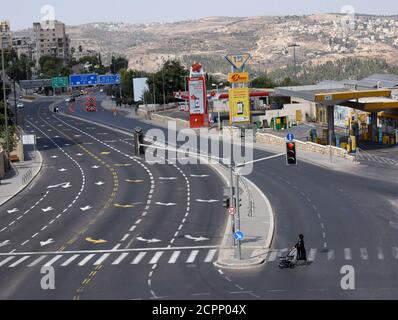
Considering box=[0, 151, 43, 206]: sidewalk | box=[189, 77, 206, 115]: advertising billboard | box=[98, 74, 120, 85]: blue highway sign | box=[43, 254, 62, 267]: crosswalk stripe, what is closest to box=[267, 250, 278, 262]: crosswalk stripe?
box=[43, 254, 62, 267]: crosswalk stripe

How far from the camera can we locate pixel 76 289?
37906 millimetres

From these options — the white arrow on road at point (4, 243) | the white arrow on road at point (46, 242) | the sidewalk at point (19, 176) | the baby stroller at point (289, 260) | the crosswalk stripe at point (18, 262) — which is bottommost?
the sidewalk at point (19, 176)

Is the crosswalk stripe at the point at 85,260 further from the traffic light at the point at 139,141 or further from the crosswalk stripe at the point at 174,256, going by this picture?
the traffic light at the point at 139,141

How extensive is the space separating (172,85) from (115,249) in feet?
453

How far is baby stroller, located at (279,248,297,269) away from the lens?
134ft

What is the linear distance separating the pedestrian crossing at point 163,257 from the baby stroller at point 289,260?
1158mm

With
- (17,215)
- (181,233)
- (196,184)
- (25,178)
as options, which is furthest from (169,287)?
(25,178)

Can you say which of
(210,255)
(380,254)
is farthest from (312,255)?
(210,255)

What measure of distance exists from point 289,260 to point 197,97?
259 ft

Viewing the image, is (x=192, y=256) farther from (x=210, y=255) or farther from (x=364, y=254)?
(x=364, y=254)

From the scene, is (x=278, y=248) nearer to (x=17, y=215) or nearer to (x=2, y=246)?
(x=2, y=246)

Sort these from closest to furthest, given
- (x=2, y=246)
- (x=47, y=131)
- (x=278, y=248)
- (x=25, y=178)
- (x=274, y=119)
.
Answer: (x=278, y=248) < (x=2, y=246) < (x=25, y=178) < (x=274, y=119) < (x=47, y=131)

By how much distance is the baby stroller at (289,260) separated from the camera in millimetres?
40875

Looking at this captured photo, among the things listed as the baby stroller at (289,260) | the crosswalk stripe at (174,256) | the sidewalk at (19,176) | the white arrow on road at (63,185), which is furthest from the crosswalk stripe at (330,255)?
the white arrow on road at (63,185)
